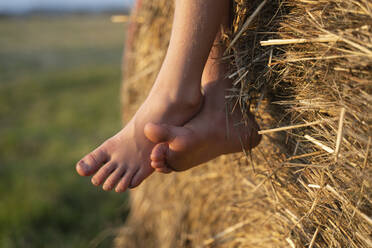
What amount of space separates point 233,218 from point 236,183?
118mm

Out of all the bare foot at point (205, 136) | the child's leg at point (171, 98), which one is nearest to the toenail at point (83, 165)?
the child's leg at point (171, 98)

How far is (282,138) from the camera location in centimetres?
104

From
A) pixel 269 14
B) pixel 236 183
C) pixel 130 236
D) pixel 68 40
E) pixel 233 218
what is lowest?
pixel 68 40

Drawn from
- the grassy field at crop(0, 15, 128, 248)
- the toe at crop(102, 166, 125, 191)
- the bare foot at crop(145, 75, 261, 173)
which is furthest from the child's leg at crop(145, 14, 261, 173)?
the grassy field at crop(0, 15, 128, 248)

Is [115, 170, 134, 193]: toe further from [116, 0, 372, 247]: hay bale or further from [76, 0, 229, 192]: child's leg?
[116, 0, 372, 247]: hay bale

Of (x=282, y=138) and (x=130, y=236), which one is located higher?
(x=282, y=138)

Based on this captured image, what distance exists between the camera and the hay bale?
74 cm

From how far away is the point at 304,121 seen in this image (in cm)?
90

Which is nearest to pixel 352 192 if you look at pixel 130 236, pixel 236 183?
pixel 236 183

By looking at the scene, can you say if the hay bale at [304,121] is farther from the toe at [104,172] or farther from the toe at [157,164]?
the toe at [104,172]

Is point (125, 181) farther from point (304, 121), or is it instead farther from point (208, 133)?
point (304, 121)

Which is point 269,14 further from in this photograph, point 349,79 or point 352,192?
point 352,192

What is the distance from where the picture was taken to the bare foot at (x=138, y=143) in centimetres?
97

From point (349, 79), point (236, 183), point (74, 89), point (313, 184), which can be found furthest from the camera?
point (74, 89)
